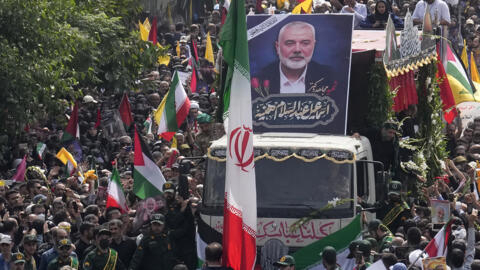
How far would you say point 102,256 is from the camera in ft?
54.7

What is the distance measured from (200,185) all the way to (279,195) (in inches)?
94.4

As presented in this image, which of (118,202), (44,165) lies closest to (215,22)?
(44,165)

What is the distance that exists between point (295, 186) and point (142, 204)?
2.85 metres

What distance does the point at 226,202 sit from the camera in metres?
14.1

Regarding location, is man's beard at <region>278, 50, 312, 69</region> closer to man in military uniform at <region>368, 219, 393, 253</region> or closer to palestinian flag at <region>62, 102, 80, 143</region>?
man in military uniform at <region>368, 219, 393, 253</region>

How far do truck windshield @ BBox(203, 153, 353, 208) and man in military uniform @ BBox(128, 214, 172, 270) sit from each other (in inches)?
31.4

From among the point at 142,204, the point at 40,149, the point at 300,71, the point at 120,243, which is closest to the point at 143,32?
the point at 40,149

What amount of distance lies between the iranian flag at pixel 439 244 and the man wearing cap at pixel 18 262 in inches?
183

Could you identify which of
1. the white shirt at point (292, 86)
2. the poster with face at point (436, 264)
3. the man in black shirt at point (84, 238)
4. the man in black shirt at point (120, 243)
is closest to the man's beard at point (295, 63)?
the white shirt at point (292, 86)

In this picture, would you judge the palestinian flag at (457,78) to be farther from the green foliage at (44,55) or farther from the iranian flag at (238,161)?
the iranian flag at (238,161)

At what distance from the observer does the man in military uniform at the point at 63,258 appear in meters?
16.3

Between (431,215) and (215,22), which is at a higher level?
(215,22)

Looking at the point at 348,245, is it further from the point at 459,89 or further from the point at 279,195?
the point at 459,89

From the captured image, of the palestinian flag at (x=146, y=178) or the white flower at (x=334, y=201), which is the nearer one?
the white flower at (x=334, y=201)
